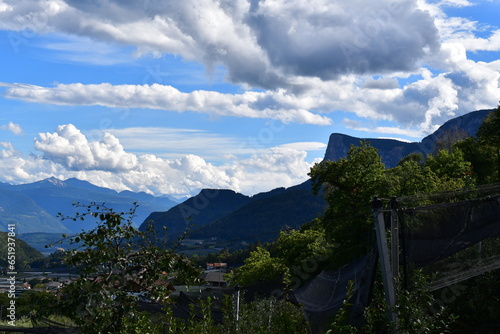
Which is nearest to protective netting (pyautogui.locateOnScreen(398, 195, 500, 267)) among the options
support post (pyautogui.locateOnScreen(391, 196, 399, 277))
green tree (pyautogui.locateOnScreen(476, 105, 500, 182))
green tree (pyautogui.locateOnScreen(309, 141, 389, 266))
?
support post (pyautogui.locateOnScreen(391, 196, 399, 277))

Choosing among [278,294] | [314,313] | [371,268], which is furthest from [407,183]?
[371,268]

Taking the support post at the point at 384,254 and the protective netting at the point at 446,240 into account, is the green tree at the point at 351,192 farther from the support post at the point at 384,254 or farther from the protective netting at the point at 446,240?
the support post at the point at 384,254

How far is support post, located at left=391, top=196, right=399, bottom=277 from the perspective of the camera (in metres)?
7.29

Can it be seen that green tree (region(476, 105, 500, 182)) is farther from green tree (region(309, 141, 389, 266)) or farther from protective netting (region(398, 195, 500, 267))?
protective netting (region(398, 195, 500, 267))

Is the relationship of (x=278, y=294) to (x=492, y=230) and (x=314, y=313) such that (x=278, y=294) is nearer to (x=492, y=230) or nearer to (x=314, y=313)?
(x=314, y=313)

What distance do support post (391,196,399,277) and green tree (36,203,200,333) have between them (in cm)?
289

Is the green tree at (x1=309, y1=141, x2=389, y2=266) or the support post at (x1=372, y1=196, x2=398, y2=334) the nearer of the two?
the support post at (x1=372, y1=196, x2=398, y2=334)

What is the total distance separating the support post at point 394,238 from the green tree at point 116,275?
9.49ft

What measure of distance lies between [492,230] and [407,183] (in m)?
21.4

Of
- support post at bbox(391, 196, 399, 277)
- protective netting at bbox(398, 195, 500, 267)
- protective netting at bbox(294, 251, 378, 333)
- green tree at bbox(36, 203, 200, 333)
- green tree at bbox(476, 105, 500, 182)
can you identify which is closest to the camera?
green tree at bbox(36, 203, 200, 333)

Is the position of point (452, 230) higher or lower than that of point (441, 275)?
higher

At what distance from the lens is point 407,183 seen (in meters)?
29.1

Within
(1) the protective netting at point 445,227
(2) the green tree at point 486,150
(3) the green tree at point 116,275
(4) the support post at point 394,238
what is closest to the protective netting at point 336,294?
(4) the support post at point 394,238

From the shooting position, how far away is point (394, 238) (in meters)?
7.40
